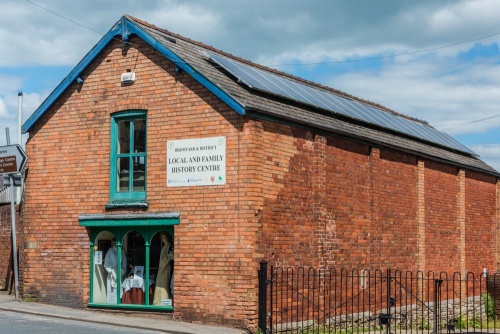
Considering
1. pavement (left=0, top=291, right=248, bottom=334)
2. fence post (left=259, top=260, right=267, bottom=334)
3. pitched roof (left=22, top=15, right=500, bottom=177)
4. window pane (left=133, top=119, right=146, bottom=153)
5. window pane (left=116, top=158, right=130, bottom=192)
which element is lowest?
pavement (left=0, top=291, right=248, bottom=334)

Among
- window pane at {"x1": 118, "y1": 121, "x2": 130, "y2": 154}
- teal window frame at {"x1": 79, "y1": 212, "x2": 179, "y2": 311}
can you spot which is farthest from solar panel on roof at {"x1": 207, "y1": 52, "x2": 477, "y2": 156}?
teal window frame at {"x1": 79, "y1": 212, "x2": 179, "y2": 311}

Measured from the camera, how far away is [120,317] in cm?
1734

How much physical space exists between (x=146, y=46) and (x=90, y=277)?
18.1 ft

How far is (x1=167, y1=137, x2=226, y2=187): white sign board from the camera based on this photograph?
16.6 meters

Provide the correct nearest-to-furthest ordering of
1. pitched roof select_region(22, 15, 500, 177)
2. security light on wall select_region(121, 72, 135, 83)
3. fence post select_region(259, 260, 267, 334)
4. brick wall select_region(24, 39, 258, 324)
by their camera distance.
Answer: fence post select_region(259, 260, 267, 334)
brick wall select_region(24, 39, 258, 324)
pitched roof select_region(22, 15, 500, 177)
security light on wall select_region(121, 72, 135, 83)

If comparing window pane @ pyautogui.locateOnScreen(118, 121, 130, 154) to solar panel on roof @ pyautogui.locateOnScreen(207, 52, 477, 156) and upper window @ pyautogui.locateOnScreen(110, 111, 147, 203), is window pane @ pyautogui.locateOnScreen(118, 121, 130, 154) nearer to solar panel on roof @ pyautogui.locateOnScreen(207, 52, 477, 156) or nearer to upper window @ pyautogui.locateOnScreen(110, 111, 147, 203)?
upper window @ pyautogui.locateOnScreen(110, 111, 147, 203)

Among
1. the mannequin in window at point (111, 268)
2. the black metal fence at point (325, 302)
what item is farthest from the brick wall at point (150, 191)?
the black metal fence at point (325, 302)

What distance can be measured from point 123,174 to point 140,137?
966 millimetres

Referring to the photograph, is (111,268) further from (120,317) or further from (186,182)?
(186,182)

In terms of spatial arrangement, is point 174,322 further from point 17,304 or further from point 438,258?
point 438,258

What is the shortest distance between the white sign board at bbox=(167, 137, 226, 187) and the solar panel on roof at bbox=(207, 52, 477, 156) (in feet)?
5.61

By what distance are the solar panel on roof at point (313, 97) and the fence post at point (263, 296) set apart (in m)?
4.13

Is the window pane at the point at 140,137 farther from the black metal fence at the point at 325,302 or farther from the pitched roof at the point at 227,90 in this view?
the black metal fence at the point at 325,302

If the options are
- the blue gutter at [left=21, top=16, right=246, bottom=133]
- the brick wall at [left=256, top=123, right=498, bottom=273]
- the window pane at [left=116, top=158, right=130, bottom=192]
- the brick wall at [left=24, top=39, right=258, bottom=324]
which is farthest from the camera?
the window pane at [left=116, top=158, right=130, bottom=192]
